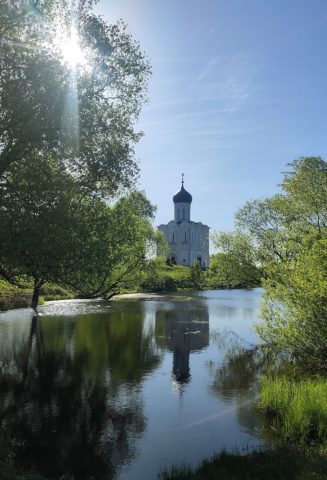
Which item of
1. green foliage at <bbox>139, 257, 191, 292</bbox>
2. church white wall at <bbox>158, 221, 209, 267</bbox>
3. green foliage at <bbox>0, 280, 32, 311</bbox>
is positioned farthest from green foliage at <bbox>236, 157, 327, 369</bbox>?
church white wall at <bbox>158, 221, 209, 267</bbox>

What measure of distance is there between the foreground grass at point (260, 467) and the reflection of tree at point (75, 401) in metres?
2.27

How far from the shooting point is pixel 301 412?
1400cm

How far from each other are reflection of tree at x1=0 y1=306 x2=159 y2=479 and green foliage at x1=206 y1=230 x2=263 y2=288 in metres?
11.6

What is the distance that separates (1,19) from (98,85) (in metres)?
4.83

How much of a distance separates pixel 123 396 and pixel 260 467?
8.48m

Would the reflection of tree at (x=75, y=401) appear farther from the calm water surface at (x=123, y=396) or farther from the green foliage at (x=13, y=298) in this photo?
the green foliage at (x=13, y=298)

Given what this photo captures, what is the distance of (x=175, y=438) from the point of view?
14.5m

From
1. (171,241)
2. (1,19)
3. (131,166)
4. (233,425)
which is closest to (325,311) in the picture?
(233,425)

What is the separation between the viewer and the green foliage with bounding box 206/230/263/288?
39375mm

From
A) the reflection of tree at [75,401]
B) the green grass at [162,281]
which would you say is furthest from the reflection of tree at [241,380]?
the green grass at [162,281]

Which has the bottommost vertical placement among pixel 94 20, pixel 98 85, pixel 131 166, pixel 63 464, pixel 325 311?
pixel 63 464

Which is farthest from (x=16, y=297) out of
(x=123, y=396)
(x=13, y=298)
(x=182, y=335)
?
(x=123, y=396)

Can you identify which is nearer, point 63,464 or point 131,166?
point 63,464

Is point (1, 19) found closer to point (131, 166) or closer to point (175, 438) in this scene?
point (131, 166)
